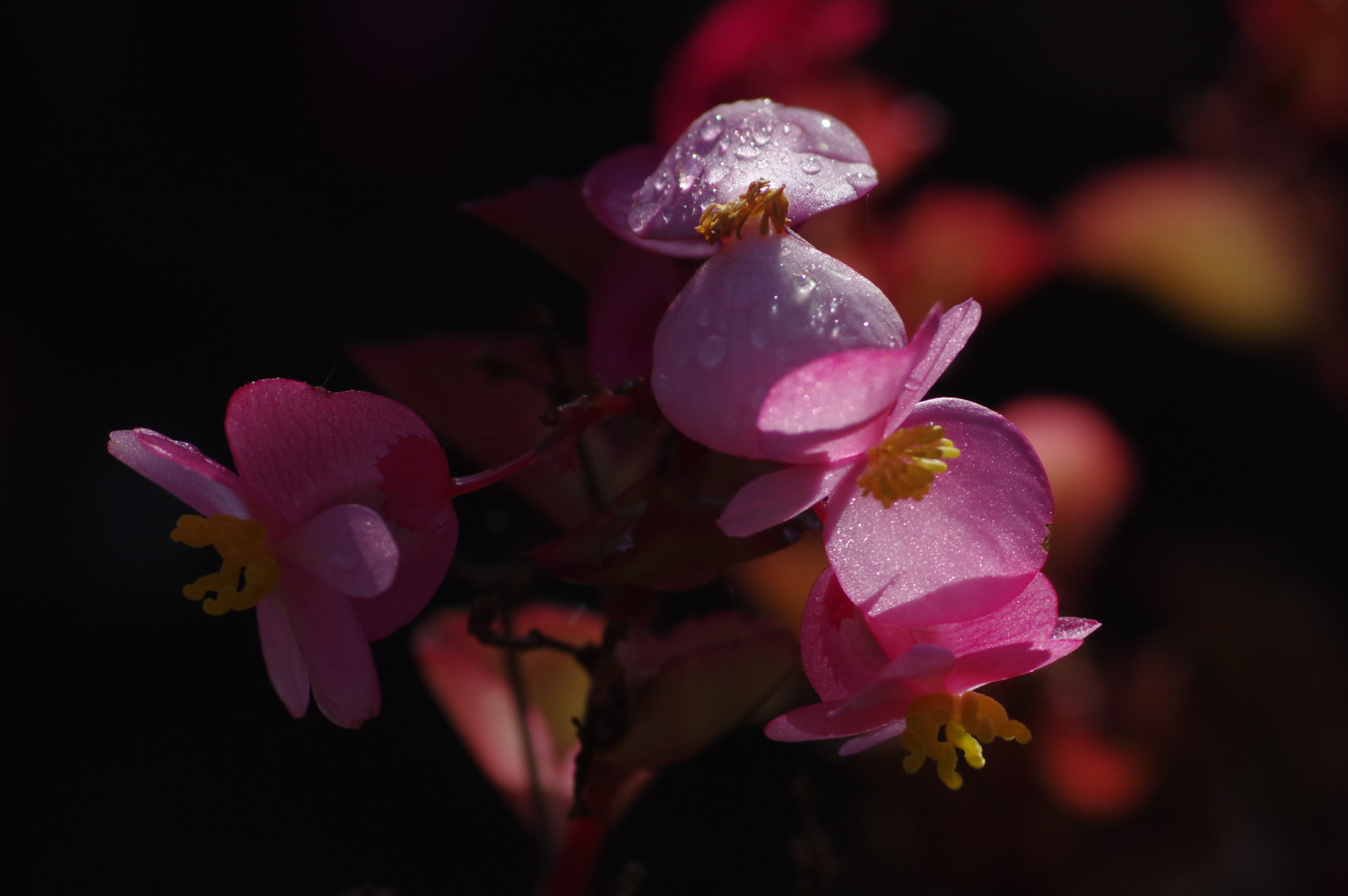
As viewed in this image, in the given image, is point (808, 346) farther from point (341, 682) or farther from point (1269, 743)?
point (1269, 743)

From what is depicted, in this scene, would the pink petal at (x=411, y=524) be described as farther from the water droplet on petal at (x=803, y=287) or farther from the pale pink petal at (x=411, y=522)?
the water droplet on petal at (x=803, y=287)

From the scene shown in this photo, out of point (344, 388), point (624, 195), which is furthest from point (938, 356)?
point (344, 388)

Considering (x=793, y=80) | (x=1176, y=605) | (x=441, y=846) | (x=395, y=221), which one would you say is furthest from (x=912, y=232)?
(x=441, y=846)

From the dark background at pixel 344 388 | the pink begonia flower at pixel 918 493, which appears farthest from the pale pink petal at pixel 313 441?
the dark background at pixel 344 388

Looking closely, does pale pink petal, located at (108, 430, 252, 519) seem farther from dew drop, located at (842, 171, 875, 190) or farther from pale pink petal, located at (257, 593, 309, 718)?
dew drop, located at (842, 171, 875, 190)

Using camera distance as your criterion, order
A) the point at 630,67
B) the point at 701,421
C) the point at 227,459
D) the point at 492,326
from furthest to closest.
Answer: the point at 630,67 < the point at 492,326 < the point at 227,459 < the point at 701,421

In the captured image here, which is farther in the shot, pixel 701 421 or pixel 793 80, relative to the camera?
pixel 793 80
